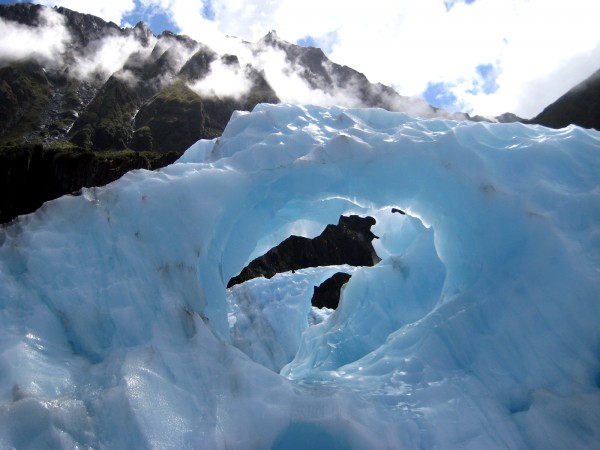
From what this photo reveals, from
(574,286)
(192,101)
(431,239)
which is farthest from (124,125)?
(574,286)

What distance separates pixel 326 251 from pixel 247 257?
29942 mm

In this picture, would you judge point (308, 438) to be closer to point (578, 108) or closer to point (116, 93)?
point (578, 108)

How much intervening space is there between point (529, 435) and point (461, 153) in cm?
344

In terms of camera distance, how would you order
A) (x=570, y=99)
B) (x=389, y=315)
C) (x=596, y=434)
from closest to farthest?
(x=596, y=434)
(x=389, y=315)
(x=570, y=99)

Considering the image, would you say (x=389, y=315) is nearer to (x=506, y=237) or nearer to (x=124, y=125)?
(x=506, y=237)

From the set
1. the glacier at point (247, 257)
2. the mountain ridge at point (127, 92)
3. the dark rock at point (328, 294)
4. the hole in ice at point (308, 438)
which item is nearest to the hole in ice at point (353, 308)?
the glacier at point (247, 257)

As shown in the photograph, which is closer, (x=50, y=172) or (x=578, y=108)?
(x=50, y=172)

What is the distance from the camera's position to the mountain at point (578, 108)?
4258cm

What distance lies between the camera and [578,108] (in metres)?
44.3

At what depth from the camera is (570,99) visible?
45.8 m

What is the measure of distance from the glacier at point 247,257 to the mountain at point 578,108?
39238 millimetres

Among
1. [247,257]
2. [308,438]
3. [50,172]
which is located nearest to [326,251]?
[50,172]

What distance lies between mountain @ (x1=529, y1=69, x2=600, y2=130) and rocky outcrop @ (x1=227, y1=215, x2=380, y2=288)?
1709 centimetres

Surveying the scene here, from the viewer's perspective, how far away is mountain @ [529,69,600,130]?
42575mm
